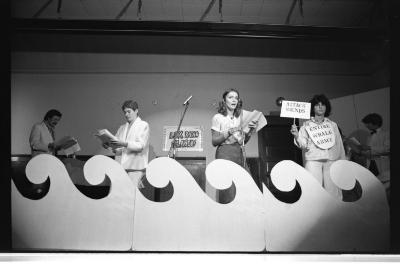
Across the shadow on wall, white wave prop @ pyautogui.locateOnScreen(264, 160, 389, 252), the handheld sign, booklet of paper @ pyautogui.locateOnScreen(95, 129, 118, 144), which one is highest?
the handheld sign

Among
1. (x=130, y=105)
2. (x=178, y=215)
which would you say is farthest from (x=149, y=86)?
(x=178, y=215)

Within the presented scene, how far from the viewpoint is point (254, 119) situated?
428 centimetres

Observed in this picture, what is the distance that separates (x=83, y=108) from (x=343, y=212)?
2.84 metres

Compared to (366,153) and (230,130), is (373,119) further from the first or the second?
(230,130)

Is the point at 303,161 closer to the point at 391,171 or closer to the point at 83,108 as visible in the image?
the point at 391,171

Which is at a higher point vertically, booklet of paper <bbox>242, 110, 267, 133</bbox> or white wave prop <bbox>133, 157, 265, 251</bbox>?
booklet of paper <bbox>242, 110, 267, 133</bbox>

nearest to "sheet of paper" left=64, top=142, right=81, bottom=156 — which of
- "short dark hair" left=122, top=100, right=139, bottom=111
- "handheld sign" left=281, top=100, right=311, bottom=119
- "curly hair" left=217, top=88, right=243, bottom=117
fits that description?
"short dark hair" left=122, top=100, right=139, bottom=111

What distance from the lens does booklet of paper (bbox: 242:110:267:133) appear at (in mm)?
4273

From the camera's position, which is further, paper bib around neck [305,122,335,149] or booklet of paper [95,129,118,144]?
paper bib around neck [305,122,335,149]

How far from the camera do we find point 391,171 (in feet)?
14.1

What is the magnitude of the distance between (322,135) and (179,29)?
1.85 metres

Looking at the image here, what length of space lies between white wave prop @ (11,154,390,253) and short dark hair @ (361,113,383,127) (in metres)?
0.70

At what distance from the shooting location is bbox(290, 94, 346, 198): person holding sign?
430cm

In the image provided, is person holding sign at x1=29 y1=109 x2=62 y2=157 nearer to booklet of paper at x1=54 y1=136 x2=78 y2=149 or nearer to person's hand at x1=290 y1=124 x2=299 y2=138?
booklet of paper at x1=54 y1=136 x2=78 y2=149
